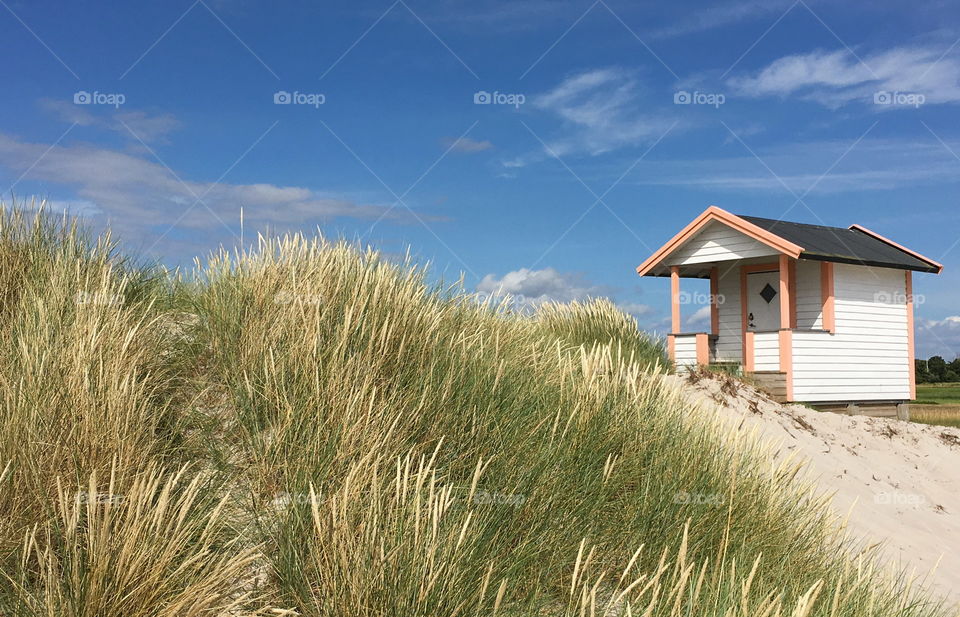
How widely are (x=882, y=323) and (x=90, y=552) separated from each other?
21.1 meters

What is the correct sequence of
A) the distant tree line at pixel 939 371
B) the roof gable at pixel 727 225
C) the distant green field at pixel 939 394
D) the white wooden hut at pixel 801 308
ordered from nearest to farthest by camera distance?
Result: the roof gable at pixel 727 225 → the white wooden hut at pixel 801 308 → the distant green field at pixel 939 394 → the distant tree line at pixel 939 371

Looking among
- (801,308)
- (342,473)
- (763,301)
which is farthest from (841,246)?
(342,473)

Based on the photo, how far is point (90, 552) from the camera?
2711 mm

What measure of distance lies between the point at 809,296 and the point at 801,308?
1.39 ft

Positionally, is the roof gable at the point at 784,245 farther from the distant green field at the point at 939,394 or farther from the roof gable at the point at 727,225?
the distant green field at the point at 939,394

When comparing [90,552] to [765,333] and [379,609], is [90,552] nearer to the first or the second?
[379,609]

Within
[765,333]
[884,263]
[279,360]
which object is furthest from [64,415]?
[884,263]

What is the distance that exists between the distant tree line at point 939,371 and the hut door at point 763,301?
38199mm

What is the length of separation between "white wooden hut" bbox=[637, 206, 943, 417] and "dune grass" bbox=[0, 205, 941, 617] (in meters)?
12.5

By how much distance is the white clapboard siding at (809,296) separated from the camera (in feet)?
61.5

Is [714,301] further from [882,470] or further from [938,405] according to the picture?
[938,405]

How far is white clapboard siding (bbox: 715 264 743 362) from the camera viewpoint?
1989cm

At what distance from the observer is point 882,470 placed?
39.8ft

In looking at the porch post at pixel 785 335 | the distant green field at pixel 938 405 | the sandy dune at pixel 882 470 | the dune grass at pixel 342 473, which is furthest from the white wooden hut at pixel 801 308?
the dune grass at pixel 342 473
